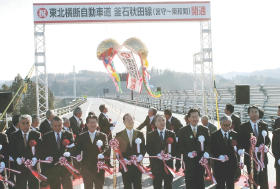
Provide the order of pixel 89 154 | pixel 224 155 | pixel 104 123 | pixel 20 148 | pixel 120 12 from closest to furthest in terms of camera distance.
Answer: pixel 224 155 → pixel 89 154 → pixel 20 148 → pixel 104 123 → pixel 120 12

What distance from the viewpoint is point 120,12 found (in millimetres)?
13242

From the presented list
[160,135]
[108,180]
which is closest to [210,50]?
[108,180]

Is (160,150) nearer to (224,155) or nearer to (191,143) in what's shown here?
(191,143)

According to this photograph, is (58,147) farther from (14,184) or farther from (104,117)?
(104,117)

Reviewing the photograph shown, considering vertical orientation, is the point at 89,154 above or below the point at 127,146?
below

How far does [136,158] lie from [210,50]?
31.6 ft

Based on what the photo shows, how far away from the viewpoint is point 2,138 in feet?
18.4

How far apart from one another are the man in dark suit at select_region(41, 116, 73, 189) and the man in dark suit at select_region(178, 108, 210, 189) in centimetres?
218

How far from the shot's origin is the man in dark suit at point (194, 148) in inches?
206

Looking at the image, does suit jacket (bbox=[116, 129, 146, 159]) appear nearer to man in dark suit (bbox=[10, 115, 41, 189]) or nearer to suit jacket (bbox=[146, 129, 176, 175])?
suit jacket (bbox=[146, 129, 176, 175])

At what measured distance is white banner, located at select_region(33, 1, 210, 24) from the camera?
1305 cm

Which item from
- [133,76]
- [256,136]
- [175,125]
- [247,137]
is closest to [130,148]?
[247,137]

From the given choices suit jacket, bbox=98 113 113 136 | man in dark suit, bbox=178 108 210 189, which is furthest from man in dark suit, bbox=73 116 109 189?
suit jacket, bbox=98 113 113 136

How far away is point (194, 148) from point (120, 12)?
9.45 meters
